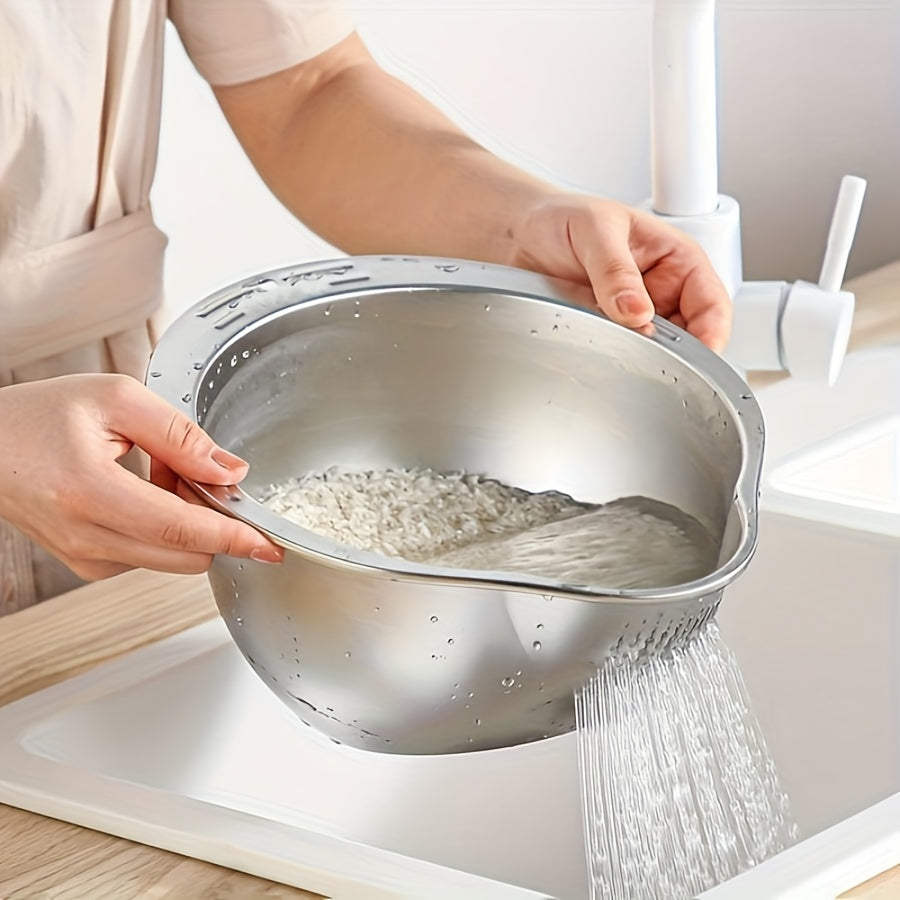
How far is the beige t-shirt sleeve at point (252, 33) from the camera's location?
827 mm

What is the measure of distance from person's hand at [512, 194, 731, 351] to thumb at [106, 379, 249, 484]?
0.23m

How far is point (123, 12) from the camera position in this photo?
77cm

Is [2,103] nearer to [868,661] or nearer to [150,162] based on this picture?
[150,162]

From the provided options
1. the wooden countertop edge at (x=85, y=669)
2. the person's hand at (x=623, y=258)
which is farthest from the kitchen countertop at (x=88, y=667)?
the person's hand at (x=623, y=258)

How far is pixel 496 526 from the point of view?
2.15ft

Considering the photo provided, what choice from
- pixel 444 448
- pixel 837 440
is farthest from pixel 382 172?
pixel 837 440

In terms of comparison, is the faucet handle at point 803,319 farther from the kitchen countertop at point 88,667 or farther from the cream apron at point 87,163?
the cream apron at point 87,163

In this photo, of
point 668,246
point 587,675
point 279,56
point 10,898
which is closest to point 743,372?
point 668,246

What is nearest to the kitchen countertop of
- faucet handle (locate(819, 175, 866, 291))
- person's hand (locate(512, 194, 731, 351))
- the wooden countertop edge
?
the wooden countertop edge

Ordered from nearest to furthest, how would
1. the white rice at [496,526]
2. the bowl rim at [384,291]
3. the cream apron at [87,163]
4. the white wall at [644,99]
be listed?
the bowl rim at [384,291]
the white rice at [496,526]
the cream apron at [87,163]
the white wall at [644,99]

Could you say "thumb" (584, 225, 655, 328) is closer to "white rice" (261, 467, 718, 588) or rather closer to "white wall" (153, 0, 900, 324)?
"white rice" (261, 467, 718, 588)

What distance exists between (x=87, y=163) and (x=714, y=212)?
355 mm

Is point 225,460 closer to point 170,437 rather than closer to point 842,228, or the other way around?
point 170,437

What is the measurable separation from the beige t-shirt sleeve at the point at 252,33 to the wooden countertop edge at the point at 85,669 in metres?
0.31
